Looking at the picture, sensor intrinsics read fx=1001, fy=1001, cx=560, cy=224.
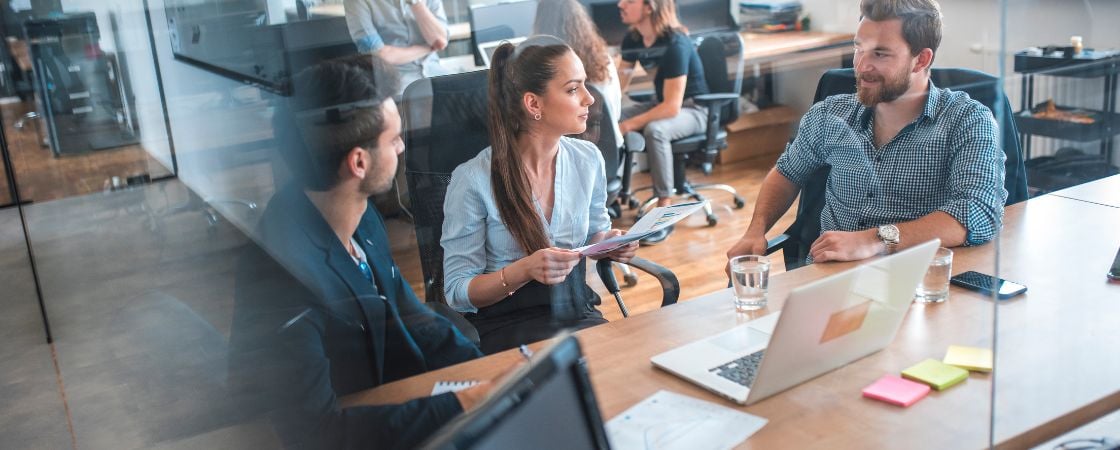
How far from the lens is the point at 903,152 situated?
2010mm

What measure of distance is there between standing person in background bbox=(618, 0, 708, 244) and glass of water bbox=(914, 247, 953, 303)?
32.1 inches

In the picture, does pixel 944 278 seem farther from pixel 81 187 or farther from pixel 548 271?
Answer: pixel 81 187

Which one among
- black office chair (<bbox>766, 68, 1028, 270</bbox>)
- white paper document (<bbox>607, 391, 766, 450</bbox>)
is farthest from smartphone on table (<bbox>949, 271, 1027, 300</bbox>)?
white paper document (<bbox>607, 391, 766, 450</bbox>)

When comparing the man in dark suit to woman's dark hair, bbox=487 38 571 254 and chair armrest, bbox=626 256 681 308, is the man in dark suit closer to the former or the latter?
woman's dark hair, bbox=487 38 571 254

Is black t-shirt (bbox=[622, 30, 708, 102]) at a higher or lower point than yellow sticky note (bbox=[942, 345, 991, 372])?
higher

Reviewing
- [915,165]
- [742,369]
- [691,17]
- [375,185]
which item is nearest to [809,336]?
[742,369]

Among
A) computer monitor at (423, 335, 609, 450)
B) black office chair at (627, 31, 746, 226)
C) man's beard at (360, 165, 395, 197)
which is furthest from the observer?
black office chair at (627, 31, 746, 226)

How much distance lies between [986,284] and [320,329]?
1248 millimetres

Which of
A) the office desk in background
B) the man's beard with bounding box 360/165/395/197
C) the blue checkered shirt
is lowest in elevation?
the office desk in background

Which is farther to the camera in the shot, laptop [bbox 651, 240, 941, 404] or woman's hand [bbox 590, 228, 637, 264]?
woman's hand [bbox 590, 228, 637, 264]

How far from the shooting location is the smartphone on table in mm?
1718

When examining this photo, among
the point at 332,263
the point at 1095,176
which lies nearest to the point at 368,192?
the point at 332,263

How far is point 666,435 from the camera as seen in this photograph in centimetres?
138

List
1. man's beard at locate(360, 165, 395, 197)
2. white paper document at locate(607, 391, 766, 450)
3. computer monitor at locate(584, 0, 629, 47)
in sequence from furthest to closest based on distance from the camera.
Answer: computer monitor at locate(584, 0, 629, 47) → man's beard at locate(360, 165, 395, 197) → white paper document at locate(607, 391, 766, 450)
